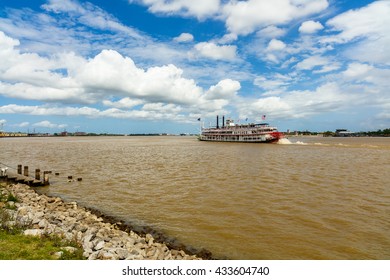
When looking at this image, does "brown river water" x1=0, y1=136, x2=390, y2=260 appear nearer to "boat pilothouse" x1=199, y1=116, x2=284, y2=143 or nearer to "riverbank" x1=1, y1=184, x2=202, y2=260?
"riverbank" x1=1, y1=184, x2=202, y2=260

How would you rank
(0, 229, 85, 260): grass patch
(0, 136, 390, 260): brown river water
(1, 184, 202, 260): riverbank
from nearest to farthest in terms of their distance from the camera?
(0, 229, 85, 260): grass patch < (1, 184, 202, 260): riverbank < (0, 136, 390, 260): brown river water

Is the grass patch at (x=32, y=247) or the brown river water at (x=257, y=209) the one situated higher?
the grass patch at (x=32, y=247)

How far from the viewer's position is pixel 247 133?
106 m

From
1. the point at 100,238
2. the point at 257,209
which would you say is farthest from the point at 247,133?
the point at 100,238

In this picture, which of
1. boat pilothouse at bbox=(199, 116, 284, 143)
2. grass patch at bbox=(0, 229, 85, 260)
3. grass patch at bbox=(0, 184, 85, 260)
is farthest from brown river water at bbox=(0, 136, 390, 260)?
boat pilothouse at bbox=(199, 116, 284, 143)

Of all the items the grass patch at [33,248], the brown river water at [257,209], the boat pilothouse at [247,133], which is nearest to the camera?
the grass patch at [33,248]

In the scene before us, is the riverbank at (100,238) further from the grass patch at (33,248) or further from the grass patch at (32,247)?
the grass patch at (33,248)

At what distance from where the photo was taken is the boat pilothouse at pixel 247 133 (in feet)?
323

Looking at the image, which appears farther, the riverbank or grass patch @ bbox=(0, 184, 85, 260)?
the riverbank

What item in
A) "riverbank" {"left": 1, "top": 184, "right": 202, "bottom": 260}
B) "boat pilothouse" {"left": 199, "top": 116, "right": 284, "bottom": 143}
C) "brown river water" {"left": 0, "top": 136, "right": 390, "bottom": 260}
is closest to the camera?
"riverbank" {"left": 1, "top": 184, "right": 202, "bottom": 260}

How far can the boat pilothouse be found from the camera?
98.4 meters

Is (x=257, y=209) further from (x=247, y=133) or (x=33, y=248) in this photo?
(x=247, y=133)

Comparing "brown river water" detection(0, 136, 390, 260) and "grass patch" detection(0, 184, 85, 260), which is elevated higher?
"grass patch" detection(0, 184, 85, 260)

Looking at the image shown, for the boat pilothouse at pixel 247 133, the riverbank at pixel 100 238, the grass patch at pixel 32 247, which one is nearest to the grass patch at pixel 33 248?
the grass patch at pixel 32 247
